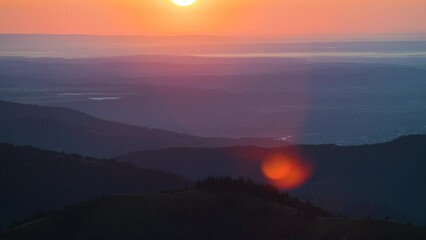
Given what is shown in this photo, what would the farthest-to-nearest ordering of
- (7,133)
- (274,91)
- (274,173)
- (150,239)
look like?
(274,91)
(7,133)
(274,173)
(150,239)

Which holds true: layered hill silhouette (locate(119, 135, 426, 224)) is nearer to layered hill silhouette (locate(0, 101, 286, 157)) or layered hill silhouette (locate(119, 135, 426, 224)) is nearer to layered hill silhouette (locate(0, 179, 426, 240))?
layered hill silhouette (locate(0, 101, 286, 157))

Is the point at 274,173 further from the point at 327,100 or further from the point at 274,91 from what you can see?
the point at 274,91

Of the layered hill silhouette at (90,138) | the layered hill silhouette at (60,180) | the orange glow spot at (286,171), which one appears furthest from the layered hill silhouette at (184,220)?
the layered hill silhouette at (90,138)

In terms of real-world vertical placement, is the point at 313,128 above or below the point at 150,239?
above

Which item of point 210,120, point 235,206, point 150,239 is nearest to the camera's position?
point 150,239

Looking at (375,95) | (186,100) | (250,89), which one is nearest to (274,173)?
(186,100)

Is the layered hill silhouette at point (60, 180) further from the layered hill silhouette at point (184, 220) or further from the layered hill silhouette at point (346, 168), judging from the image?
the layered hill silhouette at point (184, 220)

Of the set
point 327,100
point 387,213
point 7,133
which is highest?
point 327,100
